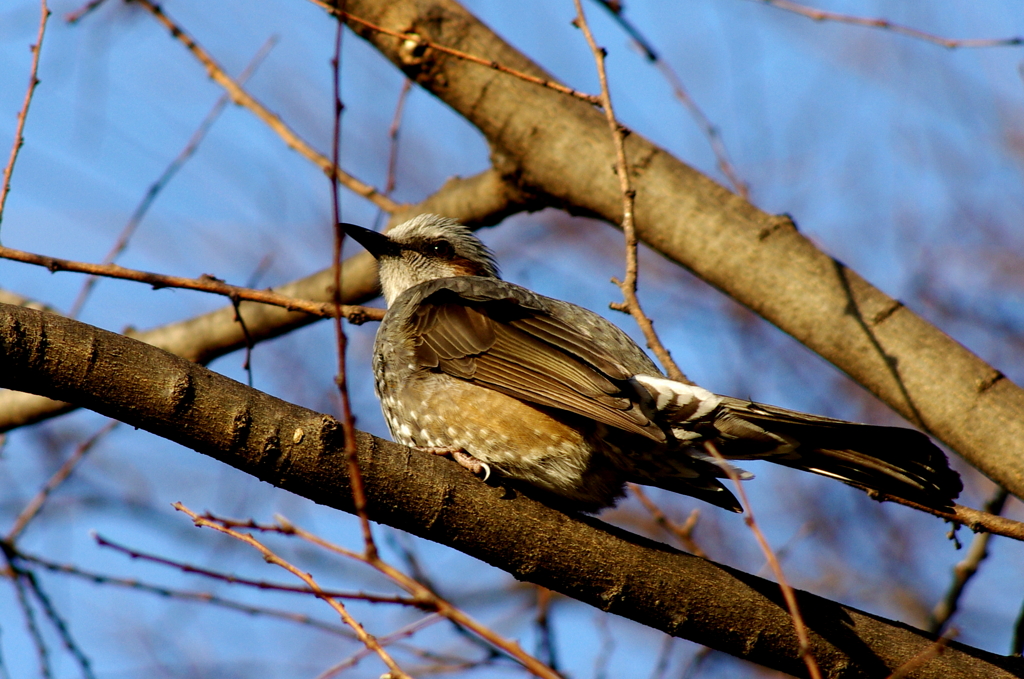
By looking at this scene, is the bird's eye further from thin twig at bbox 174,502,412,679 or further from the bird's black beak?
thin twig at bbox 174,502,412,679

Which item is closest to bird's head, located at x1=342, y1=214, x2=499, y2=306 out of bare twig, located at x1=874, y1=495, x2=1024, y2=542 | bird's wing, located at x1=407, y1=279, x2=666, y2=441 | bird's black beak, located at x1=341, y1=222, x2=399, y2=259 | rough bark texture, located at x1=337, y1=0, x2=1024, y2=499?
bird's black beak, located at x1=341, y1=222, x2=399, y2=259

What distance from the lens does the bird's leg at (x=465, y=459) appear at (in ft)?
11.7

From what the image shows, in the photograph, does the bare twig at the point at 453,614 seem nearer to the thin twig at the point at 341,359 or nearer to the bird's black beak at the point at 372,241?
the thin twig at the point at 341,359

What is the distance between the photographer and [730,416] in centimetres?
343

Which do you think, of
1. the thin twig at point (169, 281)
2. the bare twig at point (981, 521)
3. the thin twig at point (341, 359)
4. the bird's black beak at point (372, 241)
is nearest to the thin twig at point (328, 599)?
the thin twig at point (341, 359)

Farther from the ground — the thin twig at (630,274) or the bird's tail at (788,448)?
the thin twig at (630,274)

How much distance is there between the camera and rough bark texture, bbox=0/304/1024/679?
8.42ft

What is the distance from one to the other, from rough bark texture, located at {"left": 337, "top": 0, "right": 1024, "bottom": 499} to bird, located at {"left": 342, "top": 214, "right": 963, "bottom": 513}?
52 centimetres

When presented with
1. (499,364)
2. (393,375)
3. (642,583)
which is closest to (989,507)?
(642,583)

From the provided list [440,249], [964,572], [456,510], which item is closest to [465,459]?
[456,510]

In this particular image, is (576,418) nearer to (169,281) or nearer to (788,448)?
(788,448)

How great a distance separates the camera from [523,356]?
3820 mm

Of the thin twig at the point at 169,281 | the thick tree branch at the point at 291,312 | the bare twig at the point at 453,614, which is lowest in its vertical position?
the bare twig at the point at 453,614

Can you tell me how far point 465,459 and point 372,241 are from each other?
5.87 feet
